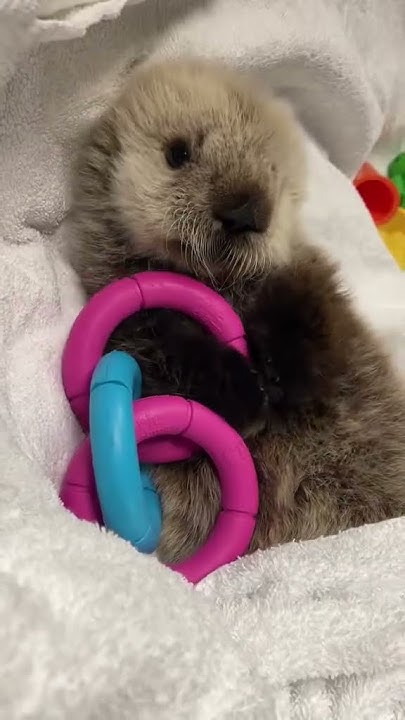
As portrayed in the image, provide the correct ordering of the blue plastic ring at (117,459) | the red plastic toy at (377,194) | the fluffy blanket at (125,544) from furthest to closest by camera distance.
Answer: the red plastic toy at (377,194), the blue plastic ring at (117,459), the fluffy blanket at (125,544)

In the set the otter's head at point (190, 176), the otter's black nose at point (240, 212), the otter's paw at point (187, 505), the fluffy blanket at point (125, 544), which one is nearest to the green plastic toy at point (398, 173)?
the fluffy blanket at point (125, 544)

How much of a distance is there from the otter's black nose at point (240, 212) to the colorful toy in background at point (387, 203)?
2.24ft

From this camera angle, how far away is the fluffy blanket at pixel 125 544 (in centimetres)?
56

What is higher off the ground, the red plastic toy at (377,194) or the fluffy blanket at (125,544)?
the fluffy blanket at (125,544)

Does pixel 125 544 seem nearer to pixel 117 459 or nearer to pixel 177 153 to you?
pixel 117 459

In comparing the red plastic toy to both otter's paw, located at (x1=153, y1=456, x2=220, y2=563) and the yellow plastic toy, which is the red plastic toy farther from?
otter's paw, located at (x1=153, y1=456, x2=220, y2=563)

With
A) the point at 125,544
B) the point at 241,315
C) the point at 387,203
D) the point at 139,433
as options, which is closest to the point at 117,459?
the point at 139,433

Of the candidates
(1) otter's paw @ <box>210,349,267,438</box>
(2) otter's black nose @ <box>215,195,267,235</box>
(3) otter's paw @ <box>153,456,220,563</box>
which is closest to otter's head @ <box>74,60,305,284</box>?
(2) otter's black nose @ <box>215,195,267,235</box>

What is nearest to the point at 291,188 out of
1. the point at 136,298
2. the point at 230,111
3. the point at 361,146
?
the point at 230,111

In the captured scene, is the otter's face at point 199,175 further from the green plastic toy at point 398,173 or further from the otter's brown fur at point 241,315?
the green plastic toy at point 398,173

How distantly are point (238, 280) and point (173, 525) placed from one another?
32cm

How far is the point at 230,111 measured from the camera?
1047mm

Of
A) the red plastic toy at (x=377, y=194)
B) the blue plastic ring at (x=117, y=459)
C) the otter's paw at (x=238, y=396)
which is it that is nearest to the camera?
the blue plastic ring at (x=117, y=459)

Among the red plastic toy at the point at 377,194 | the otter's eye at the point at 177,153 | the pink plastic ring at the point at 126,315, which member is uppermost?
the otter's eye at the point at 177,153
